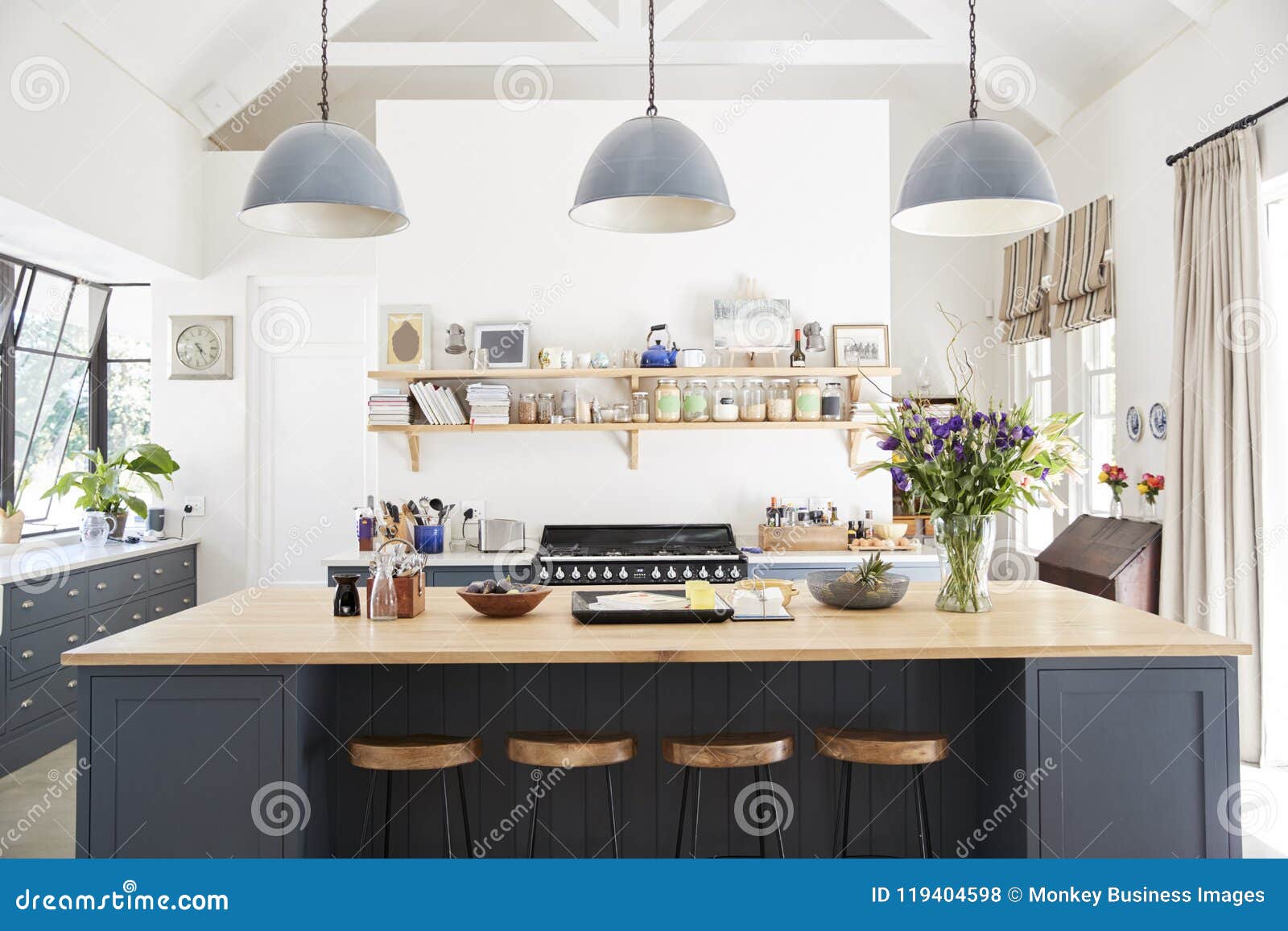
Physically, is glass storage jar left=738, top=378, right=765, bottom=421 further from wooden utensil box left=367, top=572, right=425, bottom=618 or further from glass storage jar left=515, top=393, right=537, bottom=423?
wooden utensil box left=367, top=572, right=425, bottom=618

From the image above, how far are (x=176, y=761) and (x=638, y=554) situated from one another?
108 inches

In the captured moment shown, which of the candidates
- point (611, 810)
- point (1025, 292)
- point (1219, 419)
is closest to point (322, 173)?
point (611, 810)

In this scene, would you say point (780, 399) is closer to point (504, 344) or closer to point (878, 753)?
point (504, 344)

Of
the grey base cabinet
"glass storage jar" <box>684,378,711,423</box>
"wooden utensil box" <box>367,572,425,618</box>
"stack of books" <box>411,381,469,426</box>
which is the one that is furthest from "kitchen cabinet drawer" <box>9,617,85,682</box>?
"glass storage jar" <box>684,378,711,423</box>

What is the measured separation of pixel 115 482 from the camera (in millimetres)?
5500

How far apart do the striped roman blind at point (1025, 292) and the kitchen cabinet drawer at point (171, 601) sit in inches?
218

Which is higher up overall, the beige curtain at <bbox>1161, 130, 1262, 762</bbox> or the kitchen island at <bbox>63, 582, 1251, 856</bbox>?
the beige curtain at <bbox>1161, 130, 1262, 762</bbox>

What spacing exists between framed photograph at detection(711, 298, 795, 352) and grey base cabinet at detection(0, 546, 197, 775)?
3.44 metres

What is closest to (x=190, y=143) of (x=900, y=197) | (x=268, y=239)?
(x=268, y=239)

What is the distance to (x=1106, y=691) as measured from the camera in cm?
233

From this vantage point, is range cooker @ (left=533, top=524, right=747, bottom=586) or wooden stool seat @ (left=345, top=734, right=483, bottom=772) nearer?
wooden stool seat @ (left=345, top=734, right=483, bottom=772)

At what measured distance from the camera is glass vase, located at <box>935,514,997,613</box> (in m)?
2.72

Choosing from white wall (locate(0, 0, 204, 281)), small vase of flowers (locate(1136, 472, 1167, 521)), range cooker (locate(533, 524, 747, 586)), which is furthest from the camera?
small vase of flowers (locate(1136, 472, 1167, 521))
